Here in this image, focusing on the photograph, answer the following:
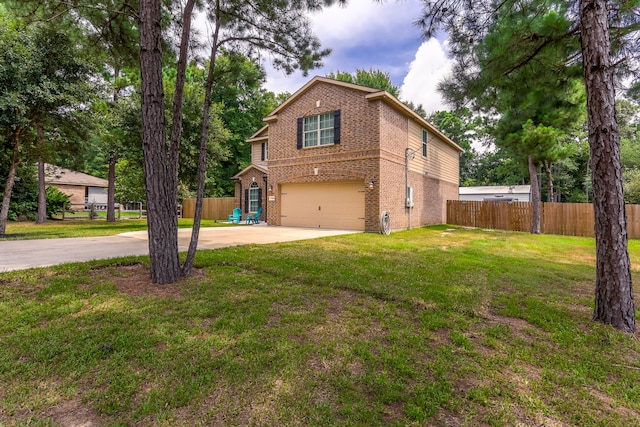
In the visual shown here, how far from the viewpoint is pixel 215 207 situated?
21.2m

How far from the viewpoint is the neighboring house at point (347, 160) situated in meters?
11.2

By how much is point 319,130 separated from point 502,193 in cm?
2089

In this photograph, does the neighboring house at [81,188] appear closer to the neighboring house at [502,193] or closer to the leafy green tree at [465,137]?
the neighboring house at [502,193]

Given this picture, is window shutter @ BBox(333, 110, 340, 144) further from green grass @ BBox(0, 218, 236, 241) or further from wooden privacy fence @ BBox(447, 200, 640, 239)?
wooden privacy fence @ BBox(447, 200, 640, 239)

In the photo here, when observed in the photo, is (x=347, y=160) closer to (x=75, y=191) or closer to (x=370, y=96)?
(x=370, y=96)

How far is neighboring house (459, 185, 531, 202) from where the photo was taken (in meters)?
25.5

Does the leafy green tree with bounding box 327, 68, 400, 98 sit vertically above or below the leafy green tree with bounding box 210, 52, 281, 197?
above

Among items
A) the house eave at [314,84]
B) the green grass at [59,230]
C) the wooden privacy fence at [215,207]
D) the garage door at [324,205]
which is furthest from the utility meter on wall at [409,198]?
the wooden privacy fence at [215,207]

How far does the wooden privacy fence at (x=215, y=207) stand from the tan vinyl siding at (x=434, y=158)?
12050 mm

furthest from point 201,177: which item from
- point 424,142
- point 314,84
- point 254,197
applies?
point 254,197

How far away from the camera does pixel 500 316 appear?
330 centimetres

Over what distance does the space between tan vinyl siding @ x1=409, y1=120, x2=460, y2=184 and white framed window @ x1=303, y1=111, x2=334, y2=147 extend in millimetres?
3704

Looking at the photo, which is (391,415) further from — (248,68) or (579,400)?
(248,68)

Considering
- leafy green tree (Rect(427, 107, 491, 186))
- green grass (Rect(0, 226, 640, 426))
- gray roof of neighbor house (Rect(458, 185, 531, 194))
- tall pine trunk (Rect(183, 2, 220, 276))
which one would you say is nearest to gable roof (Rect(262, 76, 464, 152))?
tall pine trunk (Rect(183, 2, 220, 276))
